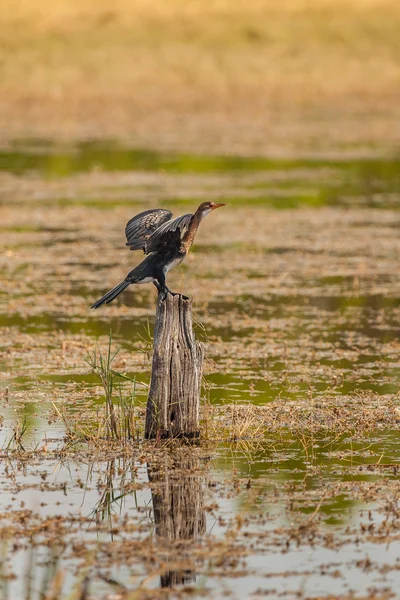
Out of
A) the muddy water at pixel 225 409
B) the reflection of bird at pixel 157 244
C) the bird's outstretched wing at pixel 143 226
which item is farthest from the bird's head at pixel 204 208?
the muddy water at pixel 225 409

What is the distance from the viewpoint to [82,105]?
44.4 m

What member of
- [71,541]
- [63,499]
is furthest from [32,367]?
[71,541]

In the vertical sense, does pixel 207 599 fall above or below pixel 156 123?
below

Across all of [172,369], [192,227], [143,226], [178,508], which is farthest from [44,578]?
[143,226]

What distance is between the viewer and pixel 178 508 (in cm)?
827

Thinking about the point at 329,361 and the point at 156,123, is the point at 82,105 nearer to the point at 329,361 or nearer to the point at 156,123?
the point at 156,123

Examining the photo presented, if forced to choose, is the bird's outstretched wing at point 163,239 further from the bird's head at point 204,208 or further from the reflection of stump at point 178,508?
the reflection of stump at point 178,508

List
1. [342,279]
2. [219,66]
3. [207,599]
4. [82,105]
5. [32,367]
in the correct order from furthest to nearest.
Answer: [219,66] → [82,105] → [342,279] → [32,367] → [207,599]

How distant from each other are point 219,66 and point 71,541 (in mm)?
41859

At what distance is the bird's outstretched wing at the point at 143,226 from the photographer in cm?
990

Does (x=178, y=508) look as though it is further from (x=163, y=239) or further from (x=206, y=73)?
(x=206, y=73)

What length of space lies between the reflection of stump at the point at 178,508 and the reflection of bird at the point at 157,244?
4.49 ft

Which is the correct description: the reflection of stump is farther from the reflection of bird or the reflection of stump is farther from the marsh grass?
the reflection of bird

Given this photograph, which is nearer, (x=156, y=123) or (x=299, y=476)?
(x=299, y=476)
